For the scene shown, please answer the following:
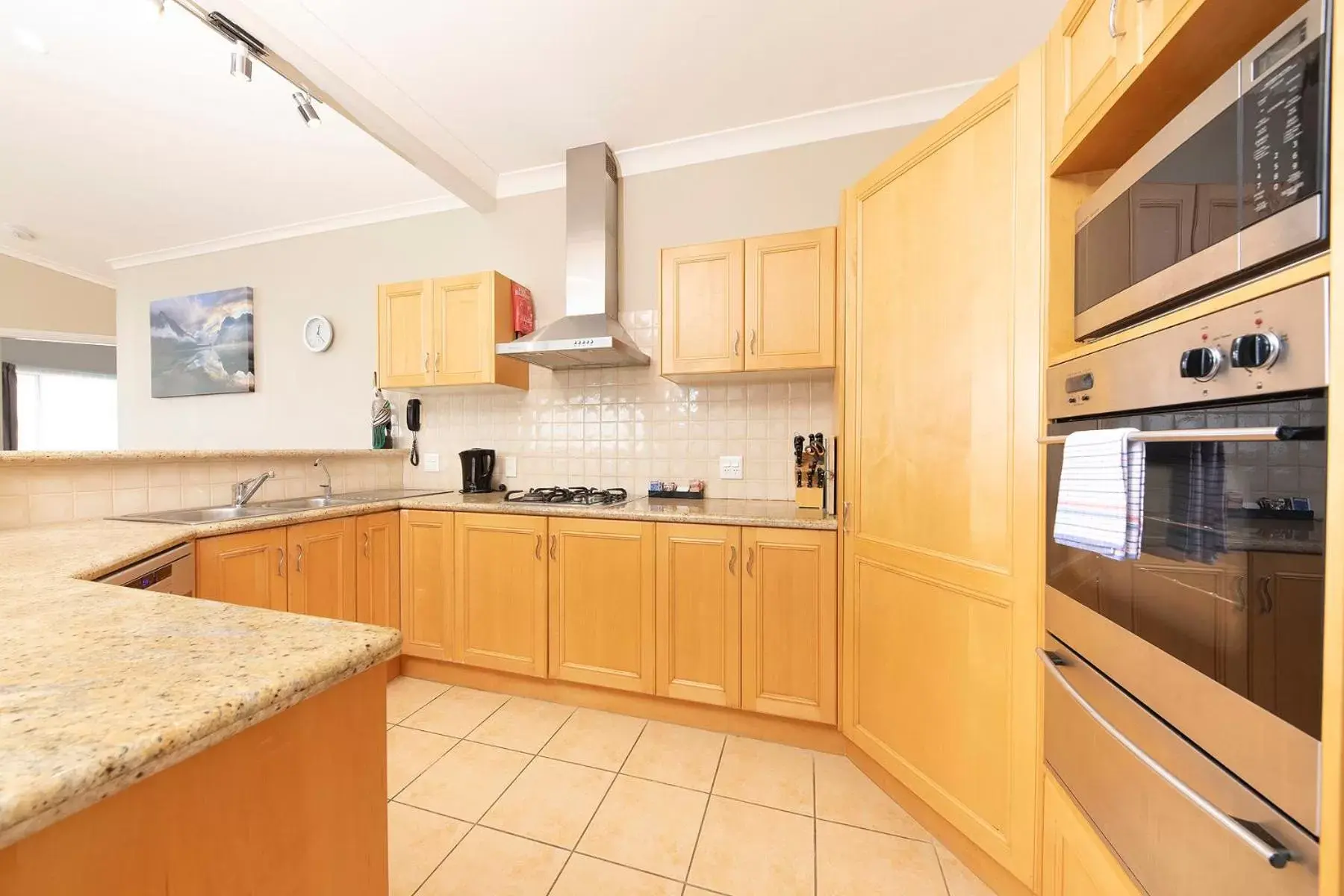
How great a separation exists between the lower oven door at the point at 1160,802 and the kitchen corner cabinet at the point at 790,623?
76 centimetres

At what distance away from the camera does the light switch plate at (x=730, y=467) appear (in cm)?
247

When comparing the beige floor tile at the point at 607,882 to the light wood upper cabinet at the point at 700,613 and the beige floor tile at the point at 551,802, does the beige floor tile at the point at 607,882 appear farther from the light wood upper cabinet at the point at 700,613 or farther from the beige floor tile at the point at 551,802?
the light wood upper cabinet at the point at 700,613

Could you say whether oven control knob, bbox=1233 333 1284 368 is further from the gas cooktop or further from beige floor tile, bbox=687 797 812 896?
the gas cooktop

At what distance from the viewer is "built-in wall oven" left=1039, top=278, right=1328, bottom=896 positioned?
24.7 inches

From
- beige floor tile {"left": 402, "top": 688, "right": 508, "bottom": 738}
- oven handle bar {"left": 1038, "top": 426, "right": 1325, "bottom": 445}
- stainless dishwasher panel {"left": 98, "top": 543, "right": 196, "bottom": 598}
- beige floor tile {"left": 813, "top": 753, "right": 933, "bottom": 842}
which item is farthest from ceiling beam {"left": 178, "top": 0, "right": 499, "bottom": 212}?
beige floor tile {"left": 813, "top": 753, "right": 933, "bottom": 842}

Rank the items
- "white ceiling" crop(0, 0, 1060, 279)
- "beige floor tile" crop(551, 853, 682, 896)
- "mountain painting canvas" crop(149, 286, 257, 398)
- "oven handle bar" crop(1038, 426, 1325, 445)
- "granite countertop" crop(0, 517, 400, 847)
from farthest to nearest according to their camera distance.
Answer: "mountain painting canvas" crop(149, 286, 257, 398), "white ceiling" crop(0, 0, 1060, 279), "beige floor tile" crop(551, 853, 682, 896), "oven handle bar" crop(1038, 426, 1325, 445), "granite countertop" crop(0, 517, 400, 847)

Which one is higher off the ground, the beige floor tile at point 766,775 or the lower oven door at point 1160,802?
the lower oven door at point 1160,802

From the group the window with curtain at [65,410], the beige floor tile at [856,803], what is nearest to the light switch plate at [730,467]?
the beige floor tile at [856,803]

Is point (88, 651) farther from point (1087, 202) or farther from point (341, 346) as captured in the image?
point (341, 346)

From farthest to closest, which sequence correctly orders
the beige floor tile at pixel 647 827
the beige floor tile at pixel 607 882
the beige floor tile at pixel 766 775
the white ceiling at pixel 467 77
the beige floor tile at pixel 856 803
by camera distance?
the white ceiling at pixel 467 77 → the beige floor tile at pixel 766 775 → the beige floor tile at pixel 856 803 → the beige floor tile at pixel 647 827 → the beige floor tile at pixel 607 882

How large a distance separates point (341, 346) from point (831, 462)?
130 inches

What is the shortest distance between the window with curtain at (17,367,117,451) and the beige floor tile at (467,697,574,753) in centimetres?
548

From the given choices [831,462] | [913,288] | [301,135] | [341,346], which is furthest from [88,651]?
[341,346]

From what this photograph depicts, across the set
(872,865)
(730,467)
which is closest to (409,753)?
(872,865)
